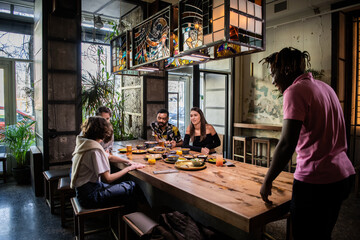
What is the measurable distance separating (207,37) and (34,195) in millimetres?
3763

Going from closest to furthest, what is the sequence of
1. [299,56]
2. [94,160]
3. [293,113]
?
1. [293,113]
2. [299,56]
3. [94,160]

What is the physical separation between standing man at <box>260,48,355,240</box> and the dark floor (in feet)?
5.22

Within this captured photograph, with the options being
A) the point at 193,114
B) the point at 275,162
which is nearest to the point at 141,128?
the point at 193,114

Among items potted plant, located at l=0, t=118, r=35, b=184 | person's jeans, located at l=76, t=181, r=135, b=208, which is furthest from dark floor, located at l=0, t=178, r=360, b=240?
person's jeans, located at l=76, t=181, r=135, b=208

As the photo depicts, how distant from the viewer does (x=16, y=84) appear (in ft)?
17.6

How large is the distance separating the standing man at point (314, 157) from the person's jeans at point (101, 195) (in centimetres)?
145

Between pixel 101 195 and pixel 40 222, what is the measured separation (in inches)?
57.4

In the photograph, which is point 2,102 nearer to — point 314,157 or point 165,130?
point 165,130

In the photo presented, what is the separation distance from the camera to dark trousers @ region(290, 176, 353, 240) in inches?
54.6

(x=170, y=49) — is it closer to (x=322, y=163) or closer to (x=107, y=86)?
(x=322, y=163)

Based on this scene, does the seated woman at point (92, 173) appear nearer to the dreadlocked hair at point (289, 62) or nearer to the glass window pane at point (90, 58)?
the dreadlocked hair at point (289, 62)

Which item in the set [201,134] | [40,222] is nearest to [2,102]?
[40,222]

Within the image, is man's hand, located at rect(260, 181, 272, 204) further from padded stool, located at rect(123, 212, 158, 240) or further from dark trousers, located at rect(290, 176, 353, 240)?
padded stool, located at rect(123, 212, 158, 240)

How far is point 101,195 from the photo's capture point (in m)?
2.29
